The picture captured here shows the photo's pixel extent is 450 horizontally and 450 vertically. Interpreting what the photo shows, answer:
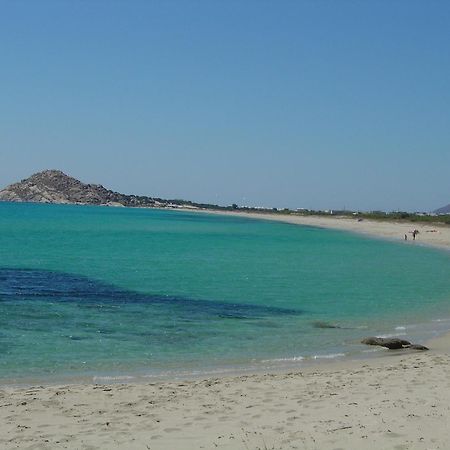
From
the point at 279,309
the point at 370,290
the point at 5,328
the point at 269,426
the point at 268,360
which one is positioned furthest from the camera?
the point at 370,290

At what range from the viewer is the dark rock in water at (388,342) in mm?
15477

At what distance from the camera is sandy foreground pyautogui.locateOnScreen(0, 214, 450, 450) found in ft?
25.1

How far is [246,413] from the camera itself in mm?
9094

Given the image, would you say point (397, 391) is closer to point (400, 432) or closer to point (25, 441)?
point (400, 432)

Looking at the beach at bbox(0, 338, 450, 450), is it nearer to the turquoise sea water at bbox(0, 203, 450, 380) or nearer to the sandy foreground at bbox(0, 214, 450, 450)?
the sandy foreground at bbox(0, 214, 450, 450)

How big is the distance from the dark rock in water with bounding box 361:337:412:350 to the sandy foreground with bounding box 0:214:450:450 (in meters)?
2.82

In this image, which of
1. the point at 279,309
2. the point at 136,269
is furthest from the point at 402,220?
the point at 279,309

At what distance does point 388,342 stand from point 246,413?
24.8 ft

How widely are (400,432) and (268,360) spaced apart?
6567 mm

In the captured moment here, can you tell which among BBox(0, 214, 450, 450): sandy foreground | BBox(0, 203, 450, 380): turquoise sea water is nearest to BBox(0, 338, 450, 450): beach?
BBox(0, 214, 450, 450): sandy foreground

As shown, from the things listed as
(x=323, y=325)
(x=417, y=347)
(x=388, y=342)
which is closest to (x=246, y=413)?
(x=388, y=342)

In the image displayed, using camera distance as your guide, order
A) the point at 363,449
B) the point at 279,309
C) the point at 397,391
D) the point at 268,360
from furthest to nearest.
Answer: the point at 279,309, the point at 268,360, the point at 397,391, the point at 363,449

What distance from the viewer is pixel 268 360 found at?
14125 mm

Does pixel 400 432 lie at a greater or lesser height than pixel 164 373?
greater
